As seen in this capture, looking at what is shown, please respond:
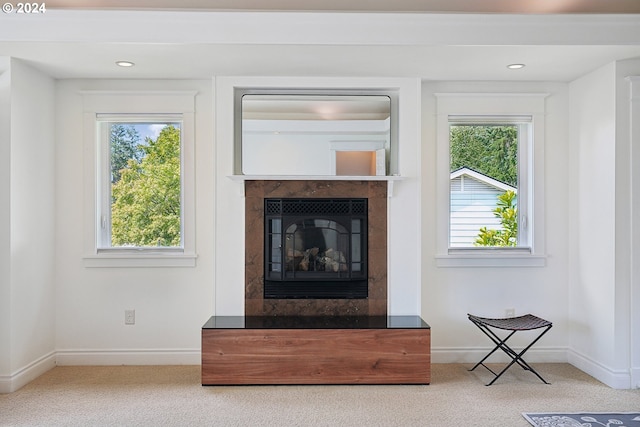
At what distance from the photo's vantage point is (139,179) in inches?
180

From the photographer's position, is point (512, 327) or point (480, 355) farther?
point (480, 355)

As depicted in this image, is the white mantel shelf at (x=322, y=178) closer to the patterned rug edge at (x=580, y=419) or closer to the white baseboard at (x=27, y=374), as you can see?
the patterned rug edge at (x=580, y=419)

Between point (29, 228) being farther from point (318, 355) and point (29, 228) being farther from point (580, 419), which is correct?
point (580, 419)

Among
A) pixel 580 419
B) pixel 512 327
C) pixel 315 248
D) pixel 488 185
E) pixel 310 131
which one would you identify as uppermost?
pixel 310 131

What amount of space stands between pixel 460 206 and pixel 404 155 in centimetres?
73

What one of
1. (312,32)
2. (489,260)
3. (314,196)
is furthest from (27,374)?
(489,260)

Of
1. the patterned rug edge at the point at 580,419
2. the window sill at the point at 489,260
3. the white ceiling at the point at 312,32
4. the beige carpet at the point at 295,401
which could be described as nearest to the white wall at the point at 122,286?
the beige carpet at the point at 295,401

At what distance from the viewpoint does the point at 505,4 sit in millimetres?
3422

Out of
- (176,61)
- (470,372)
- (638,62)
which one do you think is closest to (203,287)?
(176,61)

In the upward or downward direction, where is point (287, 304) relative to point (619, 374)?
upward

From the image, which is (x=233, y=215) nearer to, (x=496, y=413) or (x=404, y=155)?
(x=404, y=155)

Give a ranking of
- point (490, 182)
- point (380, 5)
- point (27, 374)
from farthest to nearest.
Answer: point (490, 182) → point (27, 374) → point (380, 5)

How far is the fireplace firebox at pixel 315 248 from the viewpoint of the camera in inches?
170

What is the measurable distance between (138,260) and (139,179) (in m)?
0.65
